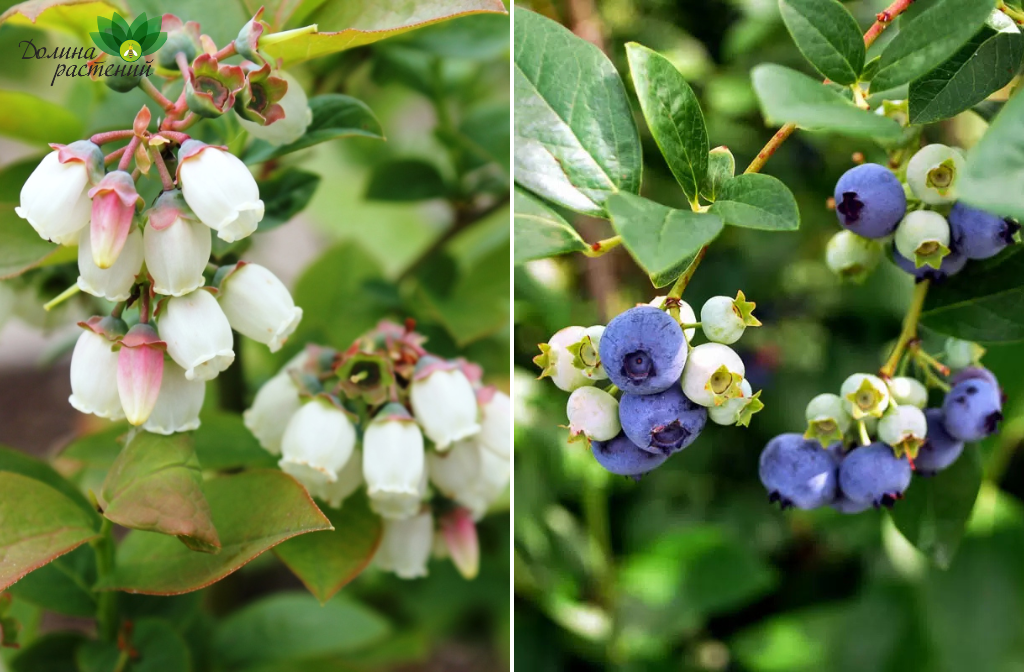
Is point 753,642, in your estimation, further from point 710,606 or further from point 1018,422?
point 1018,422

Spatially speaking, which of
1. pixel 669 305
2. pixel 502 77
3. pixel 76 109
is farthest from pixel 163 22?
pixel 502 77

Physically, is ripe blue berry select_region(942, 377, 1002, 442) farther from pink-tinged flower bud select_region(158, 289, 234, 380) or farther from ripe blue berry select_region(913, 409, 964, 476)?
pink-tinged flower bud select_region(158, 289, 234, 380)

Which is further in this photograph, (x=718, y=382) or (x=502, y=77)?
(x=502, y=77)

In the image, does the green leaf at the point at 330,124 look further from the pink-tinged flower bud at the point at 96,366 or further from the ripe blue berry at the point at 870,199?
the ripe blue berry at the point at 870,199

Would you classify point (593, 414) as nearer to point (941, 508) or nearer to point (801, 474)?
point (801, 474)

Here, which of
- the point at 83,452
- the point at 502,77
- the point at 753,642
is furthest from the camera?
the point at 502,77

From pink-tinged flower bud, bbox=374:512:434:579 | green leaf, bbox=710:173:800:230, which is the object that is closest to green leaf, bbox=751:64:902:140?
green leaf, bbox=710:173:800:230
